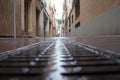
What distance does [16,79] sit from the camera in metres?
0.62

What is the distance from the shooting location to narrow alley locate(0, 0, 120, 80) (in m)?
0.68

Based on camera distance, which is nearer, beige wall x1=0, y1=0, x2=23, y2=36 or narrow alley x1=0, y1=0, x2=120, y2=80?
narrow alley x1=0, y1=0, x2=120, y2=80

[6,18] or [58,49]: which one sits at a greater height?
[6,18]

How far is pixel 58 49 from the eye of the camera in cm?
168

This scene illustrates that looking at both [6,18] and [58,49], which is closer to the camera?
[58,49]

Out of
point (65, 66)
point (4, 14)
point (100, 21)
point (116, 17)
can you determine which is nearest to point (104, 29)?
point (100, 21)

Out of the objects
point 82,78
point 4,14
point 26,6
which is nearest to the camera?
point 82,78

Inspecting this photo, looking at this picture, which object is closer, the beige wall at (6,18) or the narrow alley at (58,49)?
the narrow alley at (58,49)

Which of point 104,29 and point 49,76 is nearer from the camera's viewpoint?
point 49,76

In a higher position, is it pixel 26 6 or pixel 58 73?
pixel 26 6

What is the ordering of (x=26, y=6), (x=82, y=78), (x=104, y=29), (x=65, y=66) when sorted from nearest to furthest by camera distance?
(x=82, y=78), (x=65, y=66), (x=104, y=29), (x=26, y=6)

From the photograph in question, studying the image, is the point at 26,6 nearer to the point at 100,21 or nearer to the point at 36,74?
the point at 100,21

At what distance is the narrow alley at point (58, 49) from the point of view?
68 centimetres

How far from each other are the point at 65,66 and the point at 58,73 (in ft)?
0.41
